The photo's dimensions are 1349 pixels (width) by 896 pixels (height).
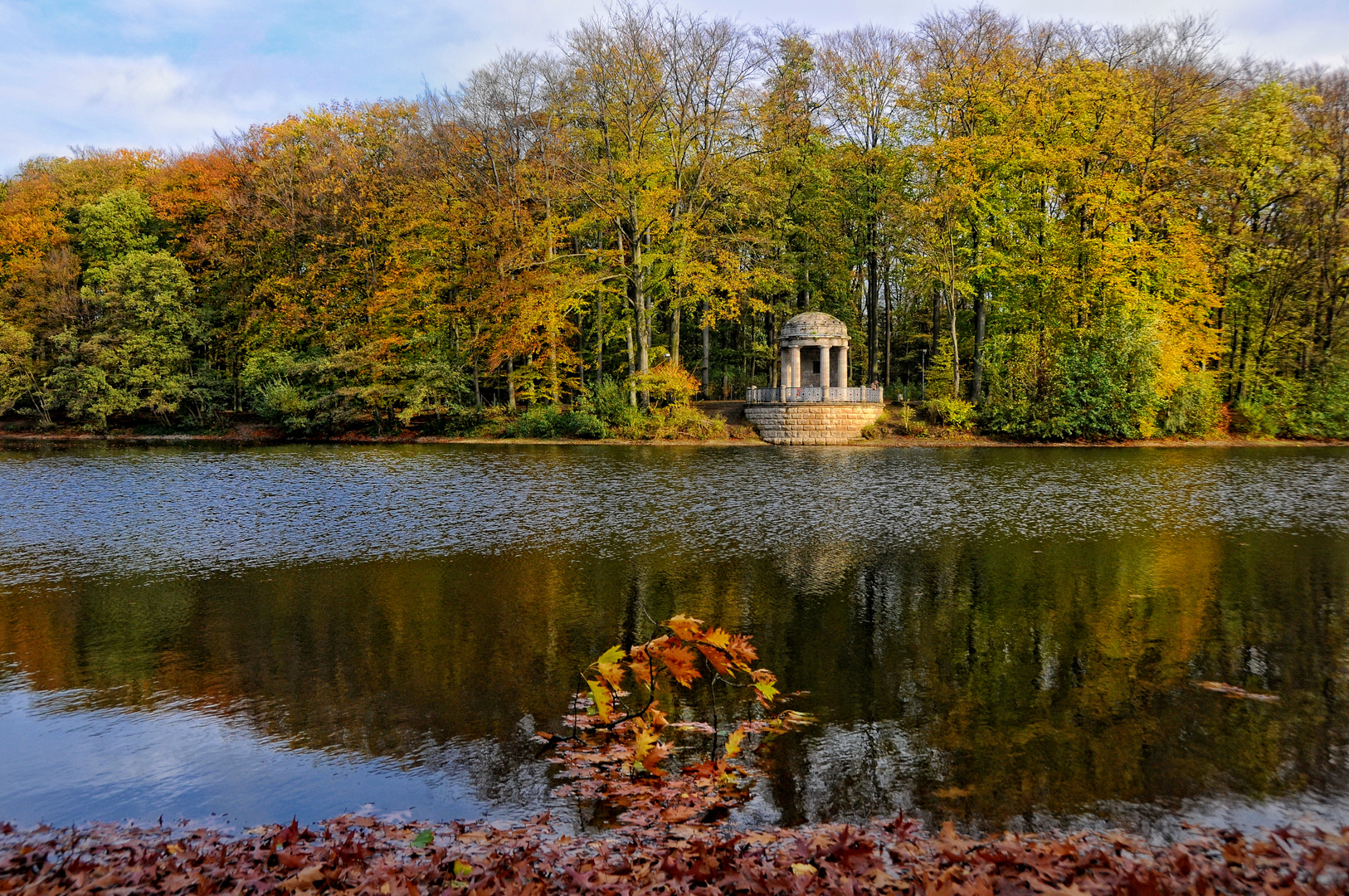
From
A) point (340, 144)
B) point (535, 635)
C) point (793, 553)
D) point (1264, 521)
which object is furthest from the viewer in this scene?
point (340, 144)

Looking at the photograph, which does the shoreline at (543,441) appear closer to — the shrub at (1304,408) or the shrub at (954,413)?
the shrub at (1304,408)

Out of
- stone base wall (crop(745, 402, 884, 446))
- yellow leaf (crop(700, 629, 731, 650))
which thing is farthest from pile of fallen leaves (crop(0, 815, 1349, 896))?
stone base wall (crop(745, 402, 884, 446))

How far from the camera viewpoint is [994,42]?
128ft

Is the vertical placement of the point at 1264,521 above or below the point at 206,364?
below

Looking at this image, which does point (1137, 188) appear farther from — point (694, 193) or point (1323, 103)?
point (694, 193)

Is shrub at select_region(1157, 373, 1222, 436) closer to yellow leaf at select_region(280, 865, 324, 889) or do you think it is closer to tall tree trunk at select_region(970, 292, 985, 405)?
tall tree trunk at select_region(970, 292, 985, 405)

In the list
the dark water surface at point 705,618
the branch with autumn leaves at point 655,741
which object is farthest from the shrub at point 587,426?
the branch with autumn leaves at point 655,741

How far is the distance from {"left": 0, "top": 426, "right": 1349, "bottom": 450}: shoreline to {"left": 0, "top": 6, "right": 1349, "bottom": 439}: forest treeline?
99cm

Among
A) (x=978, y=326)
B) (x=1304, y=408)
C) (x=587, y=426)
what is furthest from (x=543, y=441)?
(x=1304, y=408)

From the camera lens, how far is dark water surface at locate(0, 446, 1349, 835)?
607 centimetres

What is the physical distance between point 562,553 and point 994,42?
119ft

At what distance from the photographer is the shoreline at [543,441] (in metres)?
34.1

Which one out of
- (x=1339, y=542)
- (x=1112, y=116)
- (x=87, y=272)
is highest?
(x=1112, y=116)

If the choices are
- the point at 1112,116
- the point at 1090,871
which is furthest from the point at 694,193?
the point at 1090,871
